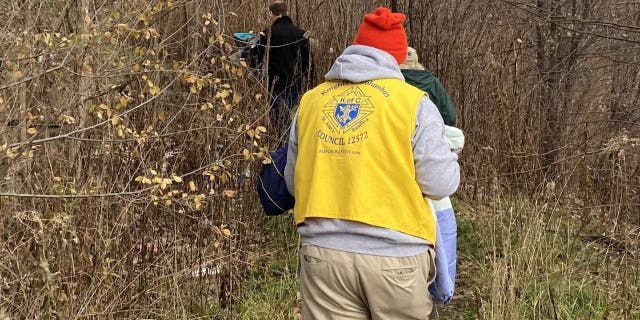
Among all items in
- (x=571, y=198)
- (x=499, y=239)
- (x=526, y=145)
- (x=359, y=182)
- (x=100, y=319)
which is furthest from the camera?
(x=526, y=145)

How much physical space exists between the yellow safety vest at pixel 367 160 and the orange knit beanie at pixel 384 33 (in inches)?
7.7

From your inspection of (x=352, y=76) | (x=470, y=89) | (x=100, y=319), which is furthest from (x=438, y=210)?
(x=470, y=89)

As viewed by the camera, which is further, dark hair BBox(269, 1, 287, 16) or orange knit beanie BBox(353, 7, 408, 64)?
dark hair BBox(269, 1, 287, 16)

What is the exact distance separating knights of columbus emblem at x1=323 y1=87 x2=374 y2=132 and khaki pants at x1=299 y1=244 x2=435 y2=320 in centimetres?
44

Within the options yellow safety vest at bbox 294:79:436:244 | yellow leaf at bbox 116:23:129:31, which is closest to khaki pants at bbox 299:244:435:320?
yellow safety vest at bbox 294:79:436:244

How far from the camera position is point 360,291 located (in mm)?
2385

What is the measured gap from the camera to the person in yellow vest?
232cm

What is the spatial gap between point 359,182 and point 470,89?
494 cm

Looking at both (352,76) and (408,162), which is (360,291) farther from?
(352,76)

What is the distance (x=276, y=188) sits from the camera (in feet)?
9.00

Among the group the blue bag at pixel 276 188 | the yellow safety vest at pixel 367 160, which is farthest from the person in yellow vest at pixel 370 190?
the blue bag at pixel 276 188

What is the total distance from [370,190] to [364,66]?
1.47ft

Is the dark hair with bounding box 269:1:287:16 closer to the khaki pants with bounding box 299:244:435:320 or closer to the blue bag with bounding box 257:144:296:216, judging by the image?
the blue bag with bounding box 257:144:296:216

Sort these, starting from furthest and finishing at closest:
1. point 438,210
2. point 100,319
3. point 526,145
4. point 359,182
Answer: point 526,145
point 100,319
point 438,210
point 359,182
